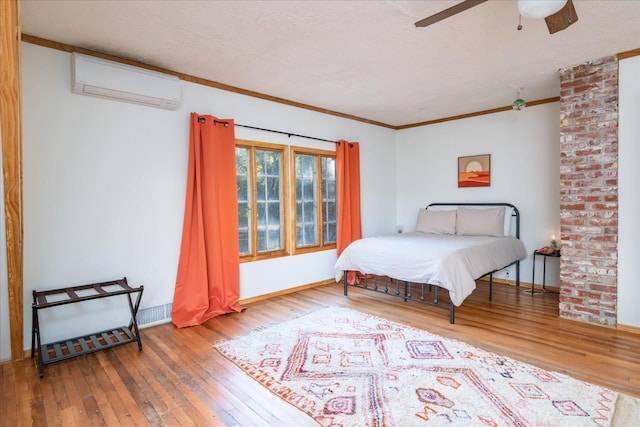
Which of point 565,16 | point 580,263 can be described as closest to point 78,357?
point 565,16

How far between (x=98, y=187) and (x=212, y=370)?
1.79m

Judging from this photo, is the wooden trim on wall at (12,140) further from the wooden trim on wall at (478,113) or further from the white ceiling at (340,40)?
the wooden trim on wall at (478,113)

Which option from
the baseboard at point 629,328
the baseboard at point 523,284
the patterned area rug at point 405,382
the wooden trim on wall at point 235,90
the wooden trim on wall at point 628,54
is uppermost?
the wooden trim on wall at point 235,90

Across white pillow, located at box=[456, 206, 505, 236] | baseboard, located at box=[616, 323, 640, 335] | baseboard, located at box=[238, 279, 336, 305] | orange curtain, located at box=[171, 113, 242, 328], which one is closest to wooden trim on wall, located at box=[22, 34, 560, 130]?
orange curtain, located at box=[171, 113, 242, 328]

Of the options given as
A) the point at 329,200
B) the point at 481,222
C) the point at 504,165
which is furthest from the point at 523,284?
the point at 329,200

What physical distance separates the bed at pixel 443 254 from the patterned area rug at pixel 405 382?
1.92 feet

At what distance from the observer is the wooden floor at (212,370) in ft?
6.39

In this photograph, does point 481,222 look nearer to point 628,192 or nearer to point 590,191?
point 590,191

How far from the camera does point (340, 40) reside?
271 cm

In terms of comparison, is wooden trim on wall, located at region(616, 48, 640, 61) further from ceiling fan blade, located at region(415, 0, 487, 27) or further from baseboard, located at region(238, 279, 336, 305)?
baseboard, located at region(238, 279, 336, 305)

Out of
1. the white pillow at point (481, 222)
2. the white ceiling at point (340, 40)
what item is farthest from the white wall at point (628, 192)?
the white pillow at point (481, 222)

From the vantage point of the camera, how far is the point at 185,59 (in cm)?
306

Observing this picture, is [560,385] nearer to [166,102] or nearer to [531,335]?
[531,335]

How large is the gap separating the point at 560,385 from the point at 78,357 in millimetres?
3331
